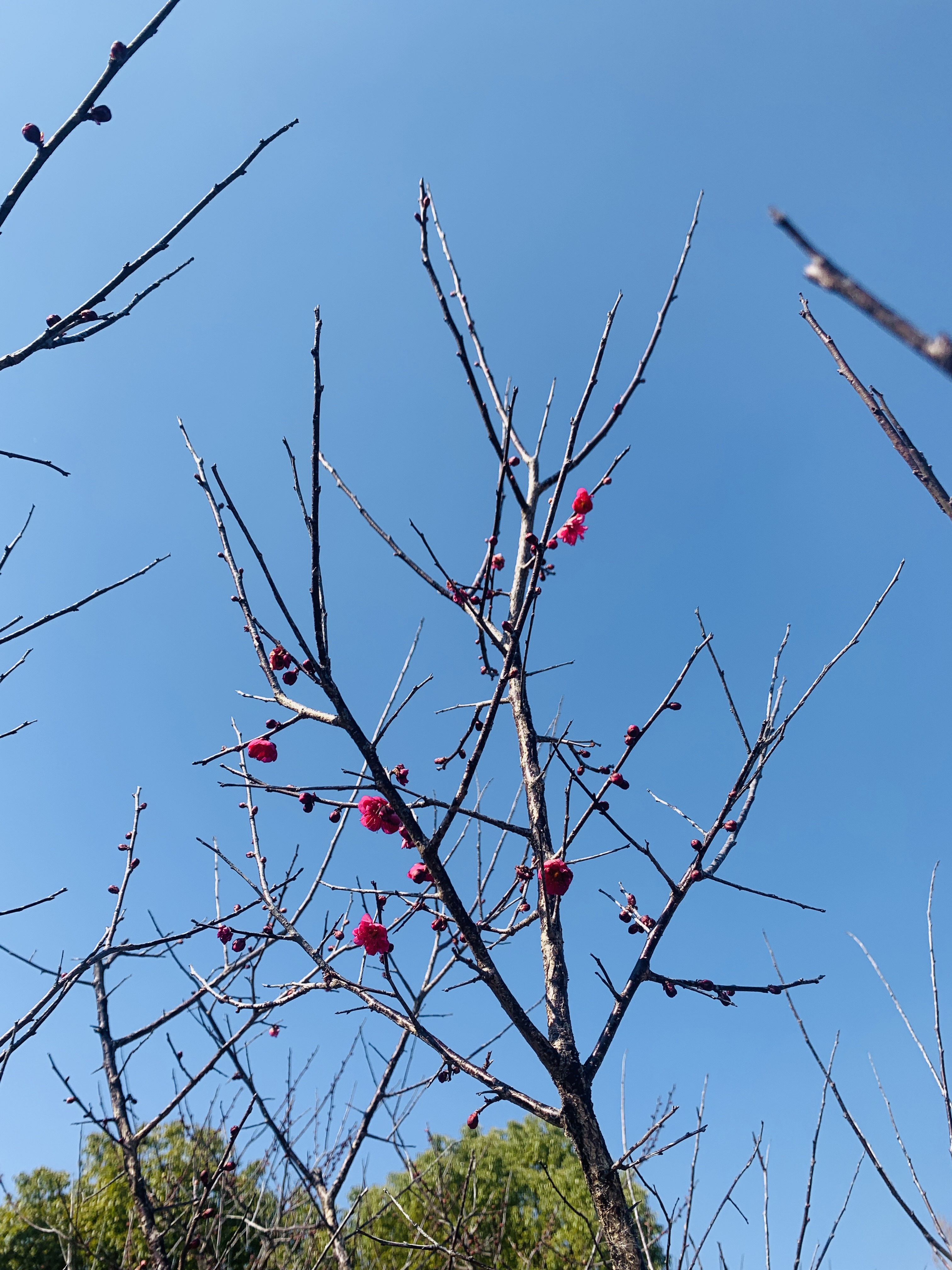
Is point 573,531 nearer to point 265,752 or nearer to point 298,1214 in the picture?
point 265,752

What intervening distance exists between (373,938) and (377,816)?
1.74ft

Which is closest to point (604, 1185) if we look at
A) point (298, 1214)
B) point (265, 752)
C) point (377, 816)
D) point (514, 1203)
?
point (377, 816)

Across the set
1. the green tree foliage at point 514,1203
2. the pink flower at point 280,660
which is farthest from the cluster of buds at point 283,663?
the green tree foliage at point 514,1203

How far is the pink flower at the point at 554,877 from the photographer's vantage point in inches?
104

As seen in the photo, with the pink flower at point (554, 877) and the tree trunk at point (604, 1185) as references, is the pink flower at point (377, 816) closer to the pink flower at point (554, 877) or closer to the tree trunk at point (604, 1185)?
the pink flower at point (554, 877)

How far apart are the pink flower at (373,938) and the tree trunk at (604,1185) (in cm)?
83

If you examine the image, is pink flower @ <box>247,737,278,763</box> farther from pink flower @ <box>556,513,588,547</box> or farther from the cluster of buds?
pink flower @ <box>556,513,588,547</box>

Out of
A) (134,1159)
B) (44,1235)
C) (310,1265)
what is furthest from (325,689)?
(44,1235)

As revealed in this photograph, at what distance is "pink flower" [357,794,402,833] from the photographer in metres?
2.42

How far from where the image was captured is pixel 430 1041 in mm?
2320

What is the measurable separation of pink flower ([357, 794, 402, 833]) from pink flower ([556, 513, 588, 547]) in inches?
69.3

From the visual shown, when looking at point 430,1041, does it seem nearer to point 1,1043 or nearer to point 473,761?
point 473,761

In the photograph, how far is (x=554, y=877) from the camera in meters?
2.65

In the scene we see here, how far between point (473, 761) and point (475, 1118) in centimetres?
171
